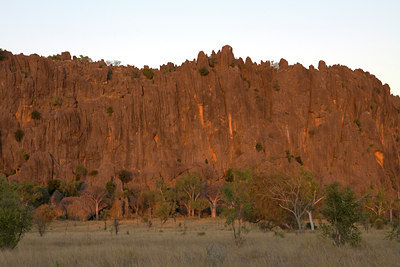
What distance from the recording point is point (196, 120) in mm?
90875

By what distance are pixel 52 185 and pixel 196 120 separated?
1326 inches

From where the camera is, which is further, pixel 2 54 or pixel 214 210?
pixel 2 54

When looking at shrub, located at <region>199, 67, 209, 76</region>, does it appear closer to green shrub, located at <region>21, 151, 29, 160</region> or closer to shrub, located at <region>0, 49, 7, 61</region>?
shrub, located at <region>0, 49, 7, 61</region>

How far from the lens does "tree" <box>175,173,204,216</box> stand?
7512cm

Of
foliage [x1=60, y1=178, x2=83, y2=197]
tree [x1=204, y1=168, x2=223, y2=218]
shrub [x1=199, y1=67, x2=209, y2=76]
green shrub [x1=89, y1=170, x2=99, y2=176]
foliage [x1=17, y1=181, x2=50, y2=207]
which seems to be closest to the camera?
foliage [x1=17, y1=181, x2=50, y2=207]

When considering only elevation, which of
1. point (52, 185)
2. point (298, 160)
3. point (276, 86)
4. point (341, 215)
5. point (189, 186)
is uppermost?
point (276, 86)

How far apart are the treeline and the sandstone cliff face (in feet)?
13.0

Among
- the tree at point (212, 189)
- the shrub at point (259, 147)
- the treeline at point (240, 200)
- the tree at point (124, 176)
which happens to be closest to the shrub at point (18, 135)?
the treeline at point (240, 200)

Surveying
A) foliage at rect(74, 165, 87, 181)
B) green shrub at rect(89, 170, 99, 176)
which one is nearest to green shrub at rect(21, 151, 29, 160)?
foliage at rect(74, 165, 87, 181)

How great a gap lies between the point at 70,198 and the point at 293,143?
167ft

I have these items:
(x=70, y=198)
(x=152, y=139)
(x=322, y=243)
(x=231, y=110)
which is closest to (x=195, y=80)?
(x=231, y=110)

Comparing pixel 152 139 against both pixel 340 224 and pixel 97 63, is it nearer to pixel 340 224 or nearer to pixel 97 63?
pixel 97 63

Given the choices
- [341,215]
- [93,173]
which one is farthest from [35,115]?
[341,215]

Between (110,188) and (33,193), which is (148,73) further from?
(33,193)
